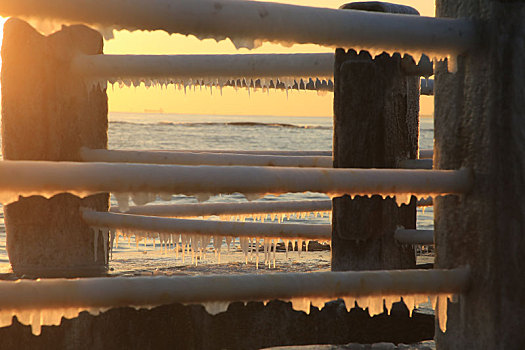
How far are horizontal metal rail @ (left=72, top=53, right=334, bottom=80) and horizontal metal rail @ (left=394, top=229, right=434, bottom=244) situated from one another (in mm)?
740

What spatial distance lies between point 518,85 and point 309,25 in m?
0.51

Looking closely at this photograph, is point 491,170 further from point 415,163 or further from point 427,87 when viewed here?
point 427,87

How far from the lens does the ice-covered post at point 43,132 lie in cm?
296

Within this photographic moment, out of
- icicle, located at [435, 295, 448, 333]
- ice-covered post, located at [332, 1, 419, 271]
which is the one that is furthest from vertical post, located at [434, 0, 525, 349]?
ice-covered post, located at [332, 1, 419, 271]

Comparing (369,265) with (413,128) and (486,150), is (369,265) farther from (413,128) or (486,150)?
(486,150)

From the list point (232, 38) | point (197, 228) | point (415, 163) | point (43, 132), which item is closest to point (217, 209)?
point (197, 228)

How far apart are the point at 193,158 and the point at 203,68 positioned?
1.42 ft

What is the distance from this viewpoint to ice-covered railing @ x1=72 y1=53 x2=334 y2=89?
8.62ft

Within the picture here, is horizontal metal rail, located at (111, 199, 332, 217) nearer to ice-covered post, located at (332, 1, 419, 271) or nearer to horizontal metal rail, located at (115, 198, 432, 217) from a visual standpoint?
horizontal metal rail, located at (115, 198, 432, 217)

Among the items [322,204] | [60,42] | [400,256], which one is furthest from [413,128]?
[60,42]

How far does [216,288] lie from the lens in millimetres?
1355

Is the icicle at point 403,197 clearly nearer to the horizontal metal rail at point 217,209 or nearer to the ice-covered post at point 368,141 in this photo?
the ice-covered post at point 368,141

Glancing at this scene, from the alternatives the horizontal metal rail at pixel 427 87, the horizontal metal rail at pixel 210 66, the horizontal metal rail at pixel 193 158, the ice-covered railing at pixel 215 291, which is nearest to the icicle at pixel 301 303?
the ice-covered railing at pixel 215 291

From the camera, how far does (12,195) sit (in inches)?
48.2
